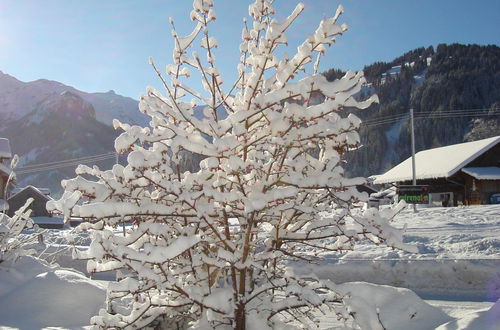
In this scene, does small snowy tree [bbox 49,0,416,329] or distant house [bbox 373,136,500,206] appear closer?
small snowy tree [bbox 49,0,416,329]

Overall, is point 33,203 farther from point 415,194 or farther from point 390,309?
point 390,309

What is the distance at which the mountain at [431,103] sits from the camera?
101625 mm

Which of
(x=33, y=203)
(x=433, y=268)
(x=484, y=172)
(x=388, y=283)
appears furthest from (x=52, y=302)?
(x=33, y=203)

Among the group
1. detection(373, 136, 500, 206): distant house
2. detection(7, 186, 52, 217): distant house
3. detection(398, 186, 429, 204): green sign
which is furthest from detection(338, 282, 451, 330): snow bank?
detection(7, 186, 52, 217): distant house

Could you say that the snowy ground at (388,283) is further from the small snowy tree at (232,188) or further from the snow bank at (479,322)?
the small snowy tree at (232,188)

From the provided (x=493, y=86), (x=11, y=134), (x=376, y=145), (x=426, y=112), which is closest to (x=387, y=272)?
(x=376, y=145)

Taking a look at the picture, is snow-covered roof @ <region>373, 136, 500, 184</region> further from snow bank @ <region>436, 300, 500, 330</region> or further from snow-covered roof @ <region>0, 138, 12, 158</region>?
snow-covered roof @ <region>0, 138, 12, 158</region>

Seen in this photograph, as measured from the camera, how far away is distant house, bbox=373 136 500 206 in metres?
27.6

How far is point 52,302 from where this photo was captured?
559cm

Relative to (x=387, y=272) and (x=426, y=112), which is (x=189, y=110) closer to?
(x=387, y=272)

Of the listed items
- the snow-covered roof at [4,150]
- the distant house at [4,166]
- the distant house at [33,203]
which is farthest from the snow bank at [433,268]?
the distant house at [33,203]

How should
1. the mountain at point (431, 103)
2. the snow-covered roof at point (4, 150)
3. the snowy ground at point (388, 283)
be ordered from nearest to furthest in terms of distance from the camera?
the snowy ground at point (388, 283), the snow-covered roof at point (4, 150), the mountain at point (431, 103)

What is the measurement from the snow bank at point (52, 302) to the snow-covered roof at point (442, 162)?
21882 mm

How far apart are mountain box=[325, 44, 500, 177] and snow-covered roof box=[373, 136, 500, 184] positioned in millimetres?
56199
